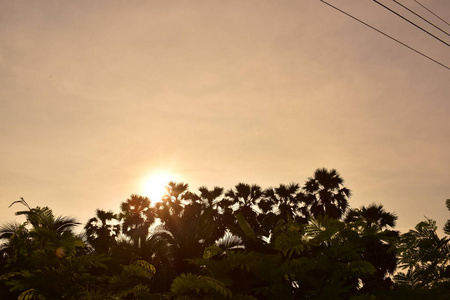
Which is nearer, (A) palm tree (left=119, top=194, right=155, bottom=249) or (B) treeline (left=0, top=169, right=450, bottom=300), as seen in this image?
(B) treeline (left=0, top=169, right=450, bottom=300)

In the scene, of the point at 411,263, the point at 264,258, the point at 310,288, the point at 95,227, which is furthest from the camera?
the point at 95,227

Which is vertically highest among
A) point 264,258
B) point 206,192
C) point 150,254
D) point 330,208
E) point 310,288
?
point 206,192

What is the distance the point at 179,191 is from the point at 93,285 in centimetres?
2964

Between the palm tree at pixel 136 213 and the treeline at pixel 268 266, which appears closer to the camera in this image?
the treeline at pixel 268 266

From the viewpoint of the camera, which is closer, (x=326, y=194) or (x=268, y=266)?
(x=268, y=266)

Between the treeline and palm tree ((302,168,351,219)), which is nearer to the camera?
the treeline

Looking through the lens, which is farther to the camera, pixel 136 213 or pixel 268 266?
pixel 136 213

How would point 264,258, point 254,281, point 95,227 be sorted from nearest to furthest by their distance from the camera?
point 264,258 < point 254,281 < point 95,227

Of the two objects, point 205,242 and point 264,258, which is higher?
point 205,242

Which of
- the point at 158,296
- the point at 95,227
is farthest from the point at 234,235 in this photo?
the point at 95,227

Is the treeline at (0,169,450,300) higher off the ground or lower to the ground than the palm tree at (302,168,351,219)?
lower

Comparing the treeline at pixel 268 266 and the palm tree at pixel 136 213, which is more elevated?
the palm tree at pixel 136 213

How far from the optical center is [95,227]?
39.0m

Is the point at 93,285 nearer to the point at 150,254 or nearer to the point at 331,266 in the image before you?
the point at 331,266
